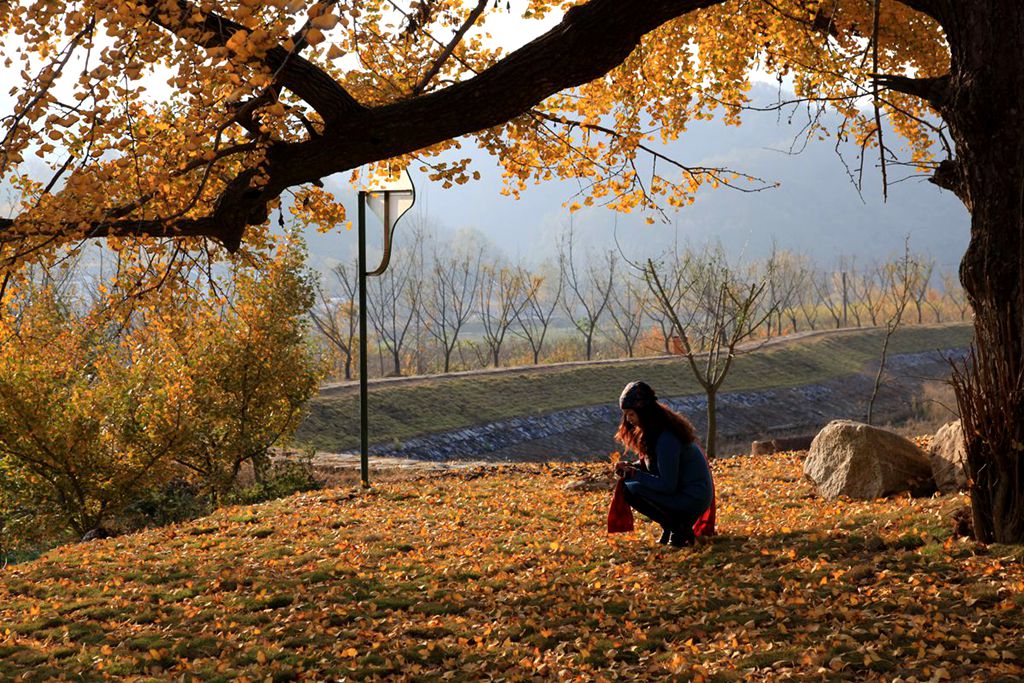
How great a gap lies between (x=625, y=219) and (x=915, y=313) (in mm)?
135379

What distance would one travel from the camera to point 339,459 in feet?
52.4

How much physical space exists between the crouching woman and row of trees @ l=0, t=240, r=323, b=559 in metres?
5.30

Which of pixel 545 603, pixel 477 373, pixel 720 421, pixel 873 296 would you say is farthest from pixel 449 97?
pixel 873 296

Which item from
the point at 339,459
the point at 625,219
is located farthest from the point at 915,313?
→ the point at 625,219

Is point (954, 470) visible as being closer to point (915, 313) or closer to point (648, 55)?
point (648, 55)

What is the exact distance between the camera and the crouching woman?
598 centimetres

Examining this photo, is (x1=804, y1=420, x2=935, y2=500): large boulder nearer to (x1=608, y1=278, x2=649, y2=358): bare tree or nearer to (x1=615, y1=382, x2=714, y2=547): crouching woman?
(x1=615, y1=382, x2=714, y2=547): crouching woman

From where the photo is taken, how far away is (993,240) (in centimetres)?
548

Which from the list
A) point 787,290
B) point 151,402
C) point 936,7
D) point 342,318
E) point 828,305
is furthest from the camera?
point 828,305

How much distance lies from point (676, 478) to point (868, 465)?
2.39 meters

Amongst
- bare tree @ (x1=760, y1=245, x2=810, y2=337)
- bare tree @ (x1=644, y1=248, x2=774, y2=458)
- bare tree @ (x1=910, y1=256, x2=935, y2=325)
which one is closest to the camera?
bare tree @ (x1=644, y1=248, x2=774, y2=458)

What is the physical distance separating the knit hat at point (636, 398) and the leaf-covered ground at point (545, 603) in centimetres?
108

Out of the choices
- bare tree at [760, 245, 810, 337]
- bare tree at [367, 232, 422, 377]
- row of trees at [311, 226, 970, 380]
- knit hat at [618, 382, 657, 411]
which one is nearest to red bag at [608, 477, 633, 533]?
knit hat at [618, 382, 657, 411]

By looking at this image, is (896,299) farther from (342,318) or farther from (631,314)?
(342,318)
